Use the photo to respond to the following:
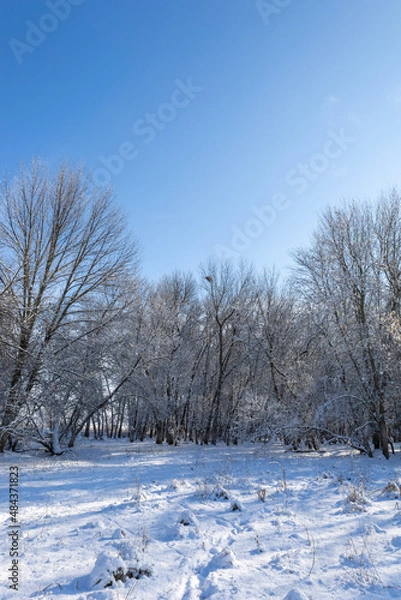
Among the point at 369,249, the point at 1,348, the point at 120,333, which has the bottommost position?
the point at 1,348

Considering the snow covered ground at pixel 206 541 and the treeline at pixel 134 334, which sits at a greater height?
the treeline at pixel 134 334

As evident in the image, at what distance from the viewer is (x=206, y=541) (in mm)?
4289

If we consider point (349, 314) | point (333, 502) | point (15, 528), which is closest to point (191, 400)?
point (349, 314)

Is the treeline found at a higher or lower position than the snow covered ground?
higher

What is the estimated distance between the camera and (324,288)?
1466 cm

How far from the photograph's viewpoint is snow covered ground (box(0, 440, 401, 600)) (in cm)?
318

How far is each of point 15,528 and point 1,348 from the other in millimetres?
8700

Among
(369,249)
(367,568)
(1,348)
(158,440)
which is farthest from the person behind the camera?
(158,440)

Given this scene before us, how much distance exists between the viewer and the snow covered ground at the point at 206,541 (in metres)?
3.18

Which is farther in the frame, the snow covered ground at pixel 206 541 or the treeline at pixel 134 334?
the treeline at pixel 134 334

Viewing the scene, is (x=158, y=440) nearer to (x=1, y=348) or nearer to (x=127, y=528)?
(x=1, y=348)

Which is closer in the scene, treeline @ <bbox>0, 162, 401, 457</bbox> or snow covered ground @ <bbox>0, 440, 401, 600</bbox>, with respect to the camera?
snow covered ground @ <bbox>0, 440, 401, 600</bbox>

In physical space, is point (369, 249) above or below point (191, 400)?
above

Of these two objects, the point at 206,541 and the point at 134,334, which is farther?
the point at 134,334
